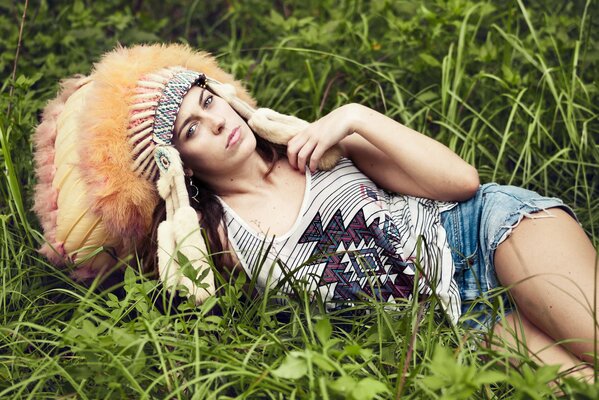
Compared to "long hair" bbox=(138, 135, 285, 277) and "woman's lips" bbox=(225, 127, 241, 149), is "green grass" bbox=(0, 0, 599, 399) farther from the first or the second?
"woman's lips" bbox=(225, 127, 241, 149)

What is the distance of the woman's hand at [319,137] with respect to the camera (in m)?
2.23

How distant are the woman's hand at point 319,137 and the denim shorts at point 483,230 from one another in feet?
1.37

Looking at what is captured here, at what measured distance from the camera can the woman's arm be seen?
7.29 feet

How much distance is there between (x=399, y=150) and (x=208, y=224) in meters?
0.61

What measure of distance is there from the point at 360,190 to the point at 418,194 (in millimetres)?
197

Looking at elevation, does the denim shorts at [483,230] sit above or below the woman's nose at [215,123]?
below

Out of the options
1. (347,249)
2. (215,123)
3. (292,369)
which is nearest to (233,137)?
(215,123)

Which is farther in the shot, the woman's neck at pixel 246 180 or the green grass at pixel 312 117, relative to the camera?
the woman's neck at pixel 246 180

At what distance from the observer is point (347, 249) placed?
85.4 inches

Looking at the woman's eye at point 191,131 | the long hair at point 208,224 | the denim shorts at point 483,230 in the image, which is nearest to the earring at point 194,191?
the long hair at point 208,224

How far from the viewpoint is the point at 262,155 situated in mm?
2354

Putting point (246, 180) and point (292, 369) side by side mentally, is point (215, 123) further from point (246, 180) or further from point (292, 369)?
point (292, 369)

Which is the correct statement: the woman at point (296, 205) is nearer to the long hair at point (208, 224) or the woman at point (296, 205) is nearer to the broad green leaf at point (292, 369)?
the long hair at point (208, 224)

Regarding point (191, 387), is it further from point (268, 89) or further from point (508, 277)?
point (268, 89)
